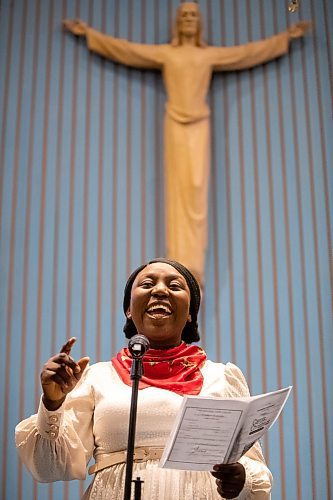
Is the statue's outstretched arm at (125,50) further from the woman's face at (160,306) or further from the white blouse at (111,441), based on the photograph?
the white blouse at (111,441)

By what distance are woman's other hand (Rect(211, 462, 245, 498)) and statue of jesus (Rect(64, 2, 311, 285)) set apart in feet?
6.26

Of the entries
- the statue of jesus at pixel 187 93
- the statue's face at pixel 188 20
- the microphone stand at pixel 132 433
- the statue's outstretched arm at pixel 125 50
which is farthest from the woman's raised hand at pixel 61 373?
the statue's face at pixel 188 20

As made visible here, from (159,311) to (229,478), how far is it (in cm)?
56

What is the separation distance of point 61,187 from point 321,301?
1341 mm

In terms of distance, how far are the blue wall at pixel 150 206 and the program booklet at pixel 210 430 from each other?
1.80 meters

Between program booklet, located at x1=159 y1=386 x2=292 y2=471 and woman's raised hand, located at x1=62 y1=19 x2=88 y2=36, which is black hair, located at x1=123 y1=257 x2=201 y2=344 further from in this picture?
woman's raised hand, located at x1=62 y1=19 x2=88 y2=36

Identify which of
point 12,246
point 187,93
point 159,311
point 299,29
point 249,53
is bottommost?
point 159,311

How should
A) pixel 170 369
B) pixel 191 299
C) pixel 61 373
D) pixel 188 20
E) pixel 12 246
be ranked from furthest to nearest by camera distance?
pixel 188 20 < pixel 12 246 < pixel 191 299 < pixel 170 369 < pixel 61 373

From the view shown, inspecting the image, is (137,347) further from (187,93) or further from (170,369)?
(187,93)

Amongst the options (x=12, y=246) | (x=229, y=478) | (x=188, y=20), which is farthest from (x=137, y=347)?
(x=188, y=20)

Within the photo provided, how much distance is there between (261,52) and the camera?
4305 millimetres

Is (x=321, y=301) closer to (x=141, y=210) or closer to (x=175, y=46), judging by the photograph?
(x=141, y=210)

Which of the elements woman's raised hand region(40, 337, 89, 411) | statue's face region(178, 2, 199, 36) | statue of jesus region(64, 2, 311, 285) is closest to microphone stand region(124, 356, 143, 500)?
woman's raised hand region(40, 337, 89, 411)

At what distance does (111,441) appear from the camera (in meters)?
2.26
